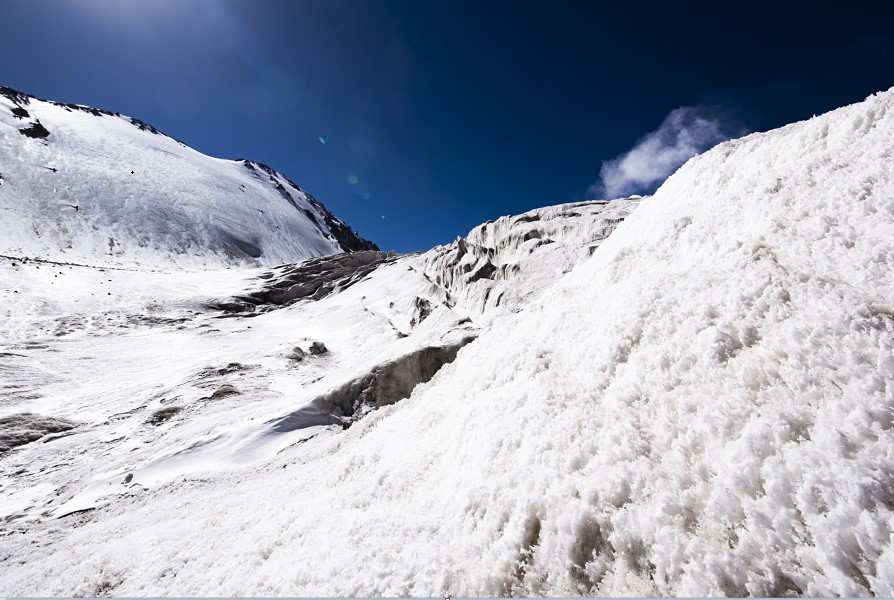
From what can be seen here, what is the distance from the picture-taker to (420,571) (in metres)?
3.79

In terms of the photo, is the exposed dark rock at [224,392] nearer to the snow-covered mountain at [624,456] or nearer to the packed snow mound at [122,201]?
the snow-covered mountain at [624,456]

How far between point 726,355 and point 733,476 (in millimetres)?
1339

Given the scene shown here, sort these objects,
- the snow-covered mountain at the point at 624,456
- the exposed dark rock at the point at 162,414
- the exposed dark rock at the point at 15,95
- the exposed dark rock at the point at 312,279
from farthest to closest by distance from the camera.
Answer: the exposed dark rock at the point at 15,95 → the exposed dark rock at the point at 312,279 → the exposed dark rock at the point at 162,414 → the snow-covered mountain at the point at 624,456

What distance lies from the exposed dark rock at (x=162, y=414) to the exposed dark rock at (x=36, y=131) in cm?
9372

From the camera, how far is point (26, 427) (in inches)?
580

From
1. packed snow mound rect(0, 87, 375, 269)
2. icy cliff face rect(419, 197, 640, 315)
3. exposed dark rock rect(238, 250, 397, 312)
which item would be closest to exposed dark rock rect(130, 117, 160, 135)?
packed snow mound rect(0, 87, 375, 269)

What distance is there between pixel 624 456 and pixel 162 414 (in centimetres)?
1877

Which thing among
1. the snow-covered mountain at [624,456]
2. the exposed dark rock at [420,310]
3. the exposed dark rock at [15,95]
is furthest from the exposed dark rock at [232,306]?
the exposed dark rock at [15,95]

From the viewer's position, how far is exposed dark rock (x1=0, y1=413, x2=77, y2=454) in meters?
14.0

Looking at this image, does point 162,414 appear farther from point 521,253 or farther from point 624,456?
point 521,253

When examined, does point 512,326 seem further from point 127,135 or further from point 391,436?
point 127,135

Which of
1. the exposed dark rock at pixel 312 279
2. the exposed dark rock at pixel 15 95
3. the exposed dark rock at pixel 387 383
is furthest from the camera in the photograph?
the exposed dark rock at pixel 15 95

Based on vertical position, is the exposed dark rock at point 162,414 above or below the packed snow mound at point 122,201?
below

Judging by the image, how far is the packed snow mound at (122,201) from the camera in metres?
54.3
